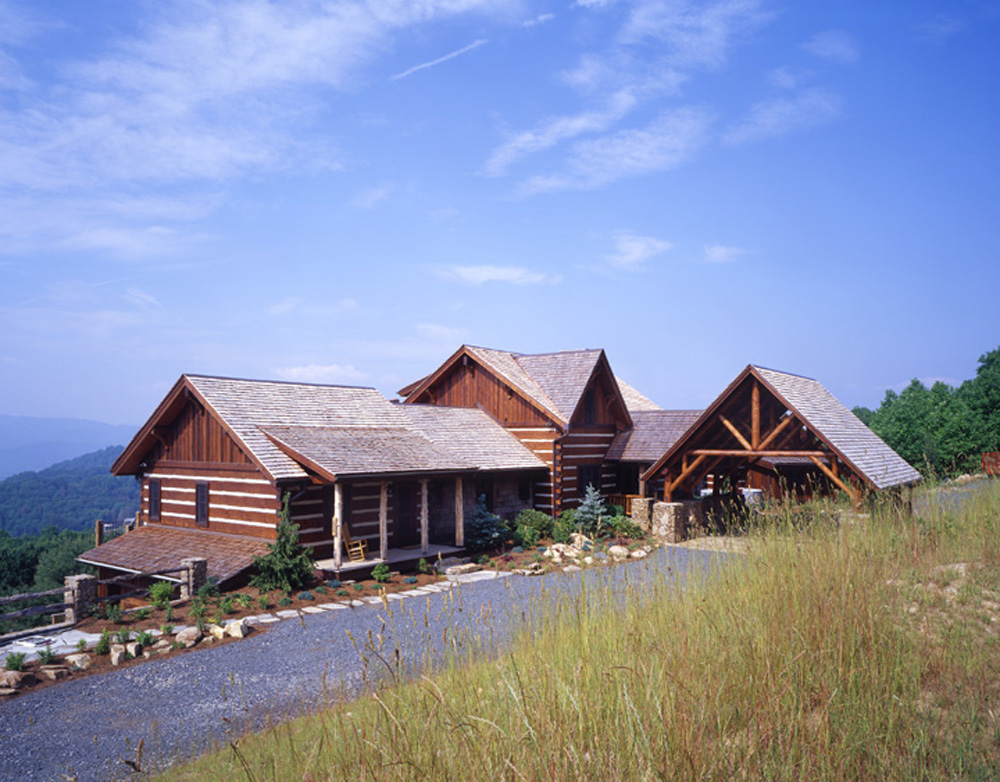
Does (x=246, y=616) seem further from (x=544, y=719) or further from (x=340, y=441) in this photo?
(x=544, y=719)

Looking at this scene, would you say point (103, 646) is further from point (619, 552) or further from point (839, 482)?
point (839, 482)

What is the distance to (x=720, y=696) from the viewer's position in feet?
A: 15.4

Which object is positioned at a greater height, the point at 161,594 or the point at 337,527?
the point at 337,527

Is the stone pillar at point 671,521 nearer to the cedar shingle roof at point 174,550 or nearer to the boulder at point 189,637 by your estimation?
the cedar shingle roof at point 174,550

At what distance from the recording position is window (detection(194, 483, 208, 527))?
2202cm

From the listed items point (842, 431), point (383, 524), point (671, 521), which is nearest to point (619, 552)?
point (671, 521)

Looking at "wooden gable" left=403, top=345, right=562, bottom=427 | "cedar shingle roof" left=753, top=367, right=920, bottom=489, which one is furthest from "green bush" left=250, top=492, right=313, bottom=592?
"cedar shingle roof" left=753, top=367, right=920, bottom=489

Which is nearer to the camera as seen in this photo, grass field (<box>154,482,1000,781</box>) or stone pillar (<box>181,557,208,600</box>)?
grass field (<box>154,482,1000,781</box>)

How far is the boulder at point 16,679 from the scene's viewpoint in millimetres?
11078

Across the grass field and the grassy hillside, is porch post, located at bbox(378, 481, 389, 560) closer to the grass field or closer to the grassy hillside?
the grass field

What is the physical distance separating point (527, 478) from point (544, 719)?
79.8 ft

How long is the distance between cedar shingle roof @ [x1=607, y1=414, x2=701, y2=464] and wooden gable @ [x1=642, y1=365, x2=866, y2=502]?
4.49m

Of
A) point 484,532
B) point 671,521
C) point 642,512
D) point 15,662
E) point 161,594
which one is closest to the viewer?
point 15,662

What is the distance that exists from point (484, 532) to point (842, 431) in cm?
1158
